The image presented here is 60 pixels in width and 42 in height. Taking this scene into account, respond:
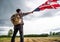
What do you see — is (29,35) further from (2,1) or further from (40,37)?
(2,1)

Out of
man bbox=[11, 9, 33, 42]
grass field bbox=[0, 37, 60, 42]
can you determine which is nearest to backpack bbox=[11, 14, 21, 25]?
man bbox=[11, 9, 33, 42]

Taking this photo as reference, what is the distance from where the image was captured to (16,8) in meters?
4.49

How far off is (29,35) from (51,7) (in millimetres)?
450

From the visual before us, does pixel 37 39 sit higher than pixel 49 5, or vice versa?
pixel 49 5

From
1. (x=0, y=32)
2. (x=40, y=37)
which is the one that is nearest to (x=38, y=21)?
(x=40, y=37)

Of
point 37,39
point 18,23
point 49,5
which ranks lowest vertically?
point 37,39

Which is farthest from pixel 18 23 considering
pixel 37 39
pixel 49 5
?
pixel 49 5

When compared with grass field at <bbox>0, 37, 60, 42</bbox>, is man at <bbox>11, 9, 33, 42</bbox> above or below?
above

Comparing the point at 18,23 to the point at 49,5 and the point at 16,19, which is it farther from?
the point at 49,5

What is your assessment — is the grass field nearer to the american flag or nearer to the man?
the man

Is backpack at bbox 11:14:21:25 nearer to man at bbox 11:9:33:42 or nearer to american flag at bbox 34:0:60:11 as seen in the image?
man at bbox 11:9:33:42

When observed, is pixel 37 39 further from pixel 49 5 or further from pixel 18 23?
pixel 49 5

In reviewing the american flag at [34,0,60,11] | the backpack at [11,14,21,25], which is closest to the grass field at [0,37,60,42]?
the backpack at [11,14,21,25]

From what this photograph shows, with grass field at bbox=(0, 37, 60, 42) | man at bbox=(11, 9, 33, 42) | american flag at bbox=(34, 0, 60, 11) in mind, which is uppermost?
american flag at bbox=(34, 0, 60, 11)
